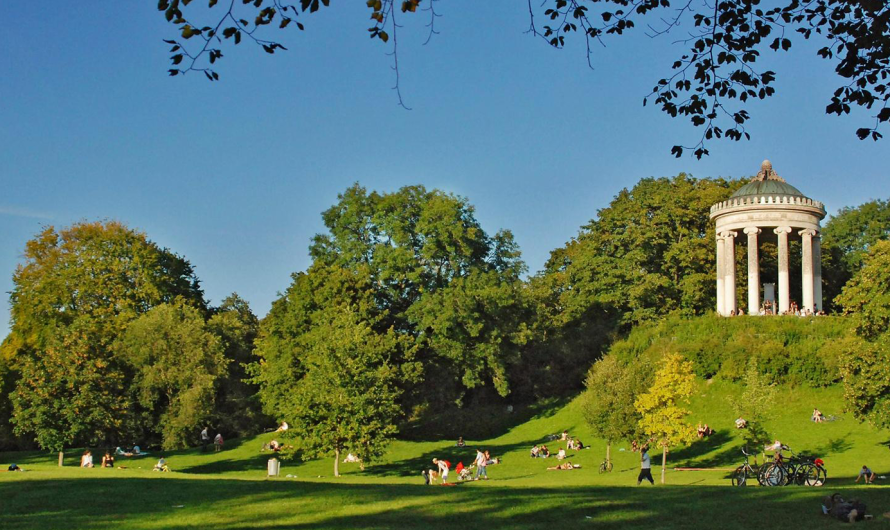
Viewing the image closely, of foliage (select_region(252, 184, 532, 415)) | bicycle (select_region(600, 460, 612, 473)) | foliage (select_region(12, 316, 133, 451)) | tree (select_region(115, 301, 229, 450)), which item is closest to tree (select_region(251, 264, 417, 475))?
foliage (select_region(252, 184, 532, 415))

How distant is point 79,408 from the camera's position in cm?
4212

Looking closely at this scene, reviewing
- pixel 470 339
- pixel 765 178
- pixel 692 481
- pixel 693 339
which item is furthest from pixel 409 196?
pixel 692 481

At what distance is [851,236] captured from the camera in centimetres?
7788

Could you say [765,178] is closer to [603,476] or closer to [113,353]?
[603,476]

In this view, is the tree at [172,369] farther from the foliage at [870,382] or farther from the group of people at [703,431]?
the foliage at [870,382]

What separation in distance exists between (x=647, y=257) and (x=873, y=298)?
25.6 metres

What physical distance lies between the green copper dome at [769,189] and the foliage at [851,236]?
482 inches

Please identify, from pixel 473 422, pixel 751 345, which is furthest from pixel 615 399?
pixel 473 422

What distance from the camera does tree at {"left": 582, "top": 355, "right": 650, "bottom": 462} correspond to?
131 feet

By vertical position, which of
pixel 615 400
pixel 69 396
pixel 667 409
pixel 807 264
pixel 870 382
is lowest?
pixel 69 396

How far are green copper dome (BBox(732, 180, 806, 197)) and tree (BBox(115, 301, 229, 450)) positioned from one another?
3557 cm

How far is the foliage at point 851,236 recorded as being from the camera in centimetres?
7006

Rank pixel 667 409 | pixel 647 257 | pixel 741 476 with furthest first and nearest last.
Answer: pixel 647 257 → pixel 667 409 → pixel 741 476

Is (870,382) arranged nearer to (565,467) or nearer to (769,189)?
(565,467)
